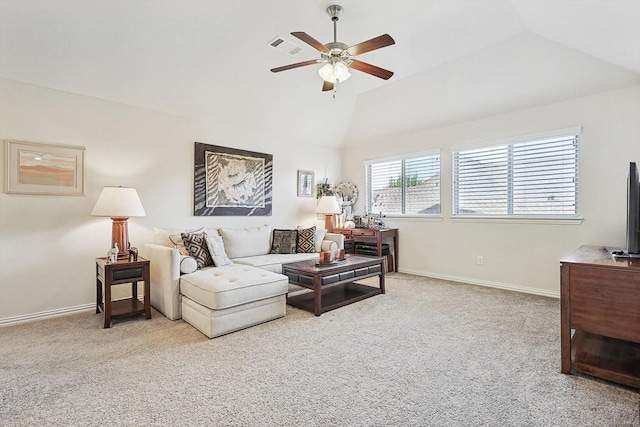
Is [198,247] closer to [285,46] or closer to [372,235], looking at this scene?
[285,46]

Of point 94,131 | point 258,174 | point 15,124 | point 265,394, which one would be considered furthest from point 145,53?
point 265,394

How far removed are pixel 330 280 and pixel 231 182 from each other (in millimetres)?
2231

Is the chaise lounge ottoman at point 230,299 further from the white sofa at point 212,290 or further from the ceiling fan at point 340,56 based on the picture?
the ceiling fan at point 340,56

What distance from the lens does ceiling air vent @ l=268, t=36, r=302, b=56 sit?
352 centimetres

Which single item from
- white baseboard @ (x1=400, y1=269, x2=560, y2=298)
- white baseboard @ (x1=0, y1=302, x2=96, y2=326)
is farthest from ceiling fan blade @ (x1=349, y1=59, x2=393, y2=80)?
white baseboard @ (x1=0, y1=302, x2=96, y2=326)

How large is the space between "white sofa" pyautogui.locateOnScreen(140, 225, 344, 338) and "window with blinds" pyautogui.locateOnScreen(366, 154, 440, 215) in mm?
2711

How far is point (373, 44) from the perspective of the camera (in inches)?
98.9

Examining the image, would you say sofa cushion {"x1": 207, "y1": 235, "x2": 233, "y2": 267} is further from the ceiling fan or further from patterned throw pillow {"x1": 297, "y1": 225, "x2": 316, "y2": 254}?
the ceiling fan

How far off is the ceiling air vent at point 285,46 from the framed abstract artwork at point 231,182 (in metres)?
1.65

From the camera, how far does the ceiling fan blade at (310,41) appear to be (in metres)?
2.41

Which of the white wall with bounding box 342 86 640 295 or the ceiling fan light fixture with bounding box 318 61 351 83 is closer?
the ceiling fan light fixture with bounding box 318 61 351 83

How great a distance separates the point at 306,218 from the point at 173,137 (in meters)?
2.57

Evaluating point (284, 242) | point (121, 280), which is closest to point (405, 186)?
point (284, 242)

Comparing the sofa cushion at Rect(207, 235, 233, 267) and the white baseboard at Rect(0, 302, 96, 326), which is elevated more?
the sofa cushion at Rect(207, 235, 233, 267)
